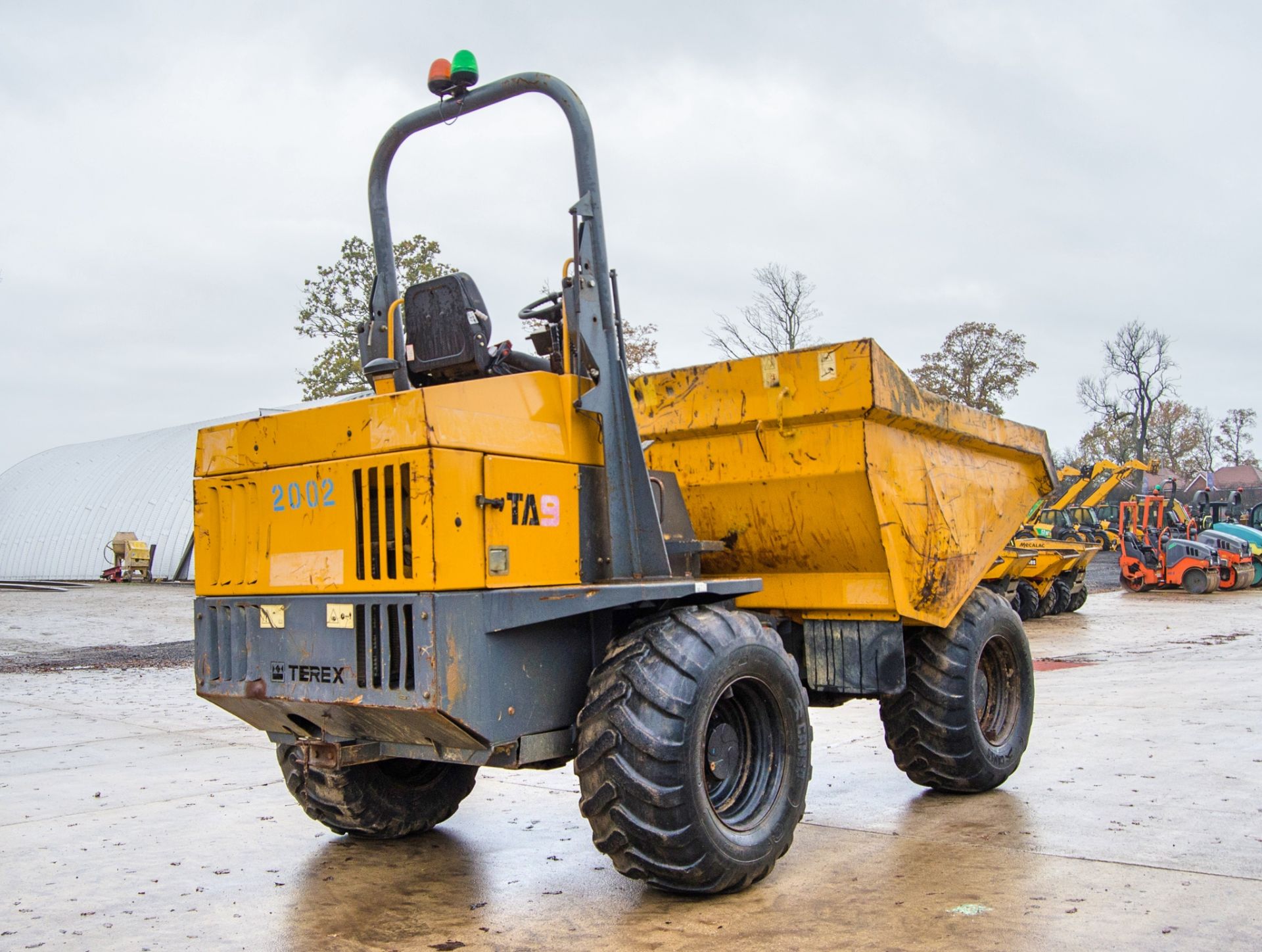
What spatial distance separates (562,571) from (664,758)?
788 mm

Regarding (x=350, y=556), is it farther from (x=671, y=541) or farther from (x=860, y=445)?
(x=860, y=445)

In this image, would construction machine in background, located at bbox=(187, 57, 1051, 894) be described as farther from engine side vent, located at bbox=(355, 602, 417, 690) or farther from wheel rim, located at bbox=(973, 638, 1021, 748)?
wheel rim, located at bbox=(973, 638, 1021, 748)

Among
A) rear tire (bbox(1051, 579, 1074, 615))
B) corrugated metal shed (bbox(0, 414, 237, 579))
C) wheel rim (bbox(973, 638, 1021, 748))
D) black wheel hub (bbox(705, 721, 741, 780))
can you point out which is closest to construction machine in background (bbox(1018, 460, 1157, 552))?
rear tire (bbox(1051, 579, 1074, 615))

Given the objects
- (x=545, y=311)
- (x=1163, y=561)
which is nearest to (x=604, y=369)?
(x=545, y=311)

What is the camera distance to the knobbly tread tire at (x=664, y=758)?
412 centimetres

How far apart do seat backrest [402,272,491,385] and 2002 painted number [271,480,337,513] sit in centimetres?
66

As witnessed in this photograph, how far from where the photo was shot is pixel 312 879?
483 cm

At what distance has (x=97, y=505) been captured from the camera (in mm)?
40375

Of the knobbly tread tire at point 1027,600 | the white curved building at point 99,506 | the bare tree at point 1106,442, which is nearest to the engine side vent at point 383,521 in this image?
the knobbly tread tire at point 1027,600

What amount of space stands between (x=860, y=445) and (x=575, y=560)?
1685mm

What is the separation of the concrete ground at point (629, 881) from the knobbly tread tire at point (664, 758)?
192 mm

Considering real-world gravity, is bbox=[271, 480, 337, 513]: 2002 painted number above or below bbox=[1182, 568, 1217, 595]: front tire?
above

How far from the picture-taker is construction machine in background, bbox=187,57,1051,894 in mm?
4066

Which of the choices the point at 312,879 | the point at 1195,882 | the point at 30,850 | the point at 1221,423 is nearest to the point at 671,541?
the point at 312,879
